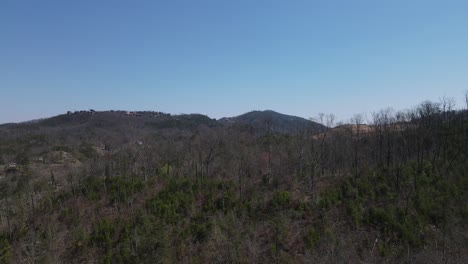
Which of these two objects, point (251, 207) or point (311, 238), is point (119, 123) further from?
point (311, 238)

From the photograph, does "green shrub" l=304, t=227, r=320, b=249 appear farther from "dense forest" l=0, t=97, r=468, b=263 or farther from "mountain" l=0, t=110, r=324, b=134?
"mountain" l=0, t=110, r=324, b=134

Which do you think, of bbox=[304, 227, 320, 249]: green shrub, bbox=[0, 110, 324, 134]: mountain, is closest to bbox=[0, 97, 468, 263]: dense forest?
bbox=[304, 227, 320, 249]: green shrub

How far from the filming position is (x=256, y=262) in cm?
2848

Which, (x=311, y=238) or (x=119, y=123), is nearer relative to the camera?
(x=311, y=238)

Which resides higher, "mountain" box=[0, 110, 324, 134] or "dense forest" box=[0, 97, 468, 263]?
"mountain" box=[0, 110, 324, 134]

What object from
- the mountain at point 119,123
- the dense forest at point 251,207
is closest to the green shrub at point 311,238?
the dense forest at point 251,207

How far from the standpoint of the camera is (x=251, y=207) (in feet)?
119

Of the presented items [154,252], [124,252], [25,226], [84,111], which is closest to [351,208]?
[154,252]

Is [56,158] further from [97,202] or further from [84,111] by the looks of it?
[84,111]

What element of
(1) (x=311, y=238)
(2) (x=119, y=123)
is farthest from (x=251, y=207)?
(2) (x=119, y=123)

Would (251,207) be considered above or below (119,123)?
below

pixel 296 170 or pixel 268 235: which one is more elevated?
pixel 296 170

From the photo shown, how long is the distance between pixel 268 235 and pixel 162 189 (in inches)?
558

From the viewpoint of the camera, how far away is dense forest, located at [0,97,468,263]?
28.6 m
